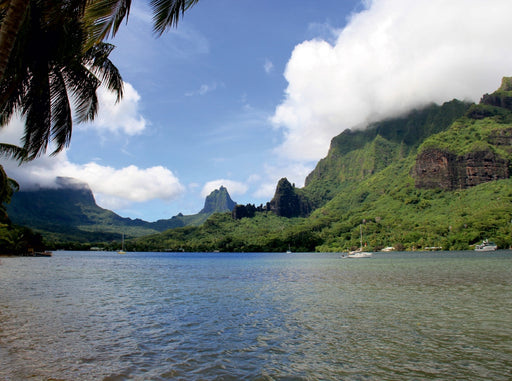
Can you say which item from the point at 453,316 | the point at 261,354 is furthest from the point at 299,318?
the point at 453,316

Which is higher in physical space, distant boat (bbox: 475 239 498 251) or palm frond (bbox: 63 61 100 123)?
palm frond (bbox: 63 61 100 123)

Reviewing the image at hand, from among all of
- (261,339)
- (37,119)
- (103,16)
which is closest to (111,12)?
(103,16)

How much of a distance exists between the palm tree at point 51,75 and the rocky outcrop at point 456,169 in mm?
196030

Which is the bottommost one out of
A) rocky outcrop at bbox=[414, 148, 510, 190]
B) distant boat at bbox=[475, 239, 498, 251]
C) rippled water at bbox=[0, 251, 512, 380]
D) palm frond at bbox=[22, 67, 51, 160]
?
rippled water at bbox=[0, 251, 512, 380]

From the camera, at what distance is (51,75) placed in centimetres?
1141

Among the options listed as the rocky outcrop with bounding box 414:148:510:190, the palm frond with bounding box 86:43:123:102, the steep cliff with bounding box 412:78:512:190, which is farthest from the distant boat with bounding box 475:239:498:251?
the palm frond with bounding box 86:43:123:102

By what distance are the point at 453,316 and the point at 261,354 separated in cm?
1018

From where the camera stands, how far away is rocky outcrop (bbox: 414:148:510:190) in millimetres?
168000

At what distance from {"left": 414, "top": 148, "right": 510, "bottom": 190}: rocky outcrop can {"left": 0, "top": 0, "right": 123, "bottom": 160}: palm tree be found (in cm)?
19603

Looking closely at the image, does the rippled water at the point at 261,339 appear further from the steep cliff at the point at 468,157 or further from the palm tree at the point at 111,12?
the steep cliff at the point at 468,157

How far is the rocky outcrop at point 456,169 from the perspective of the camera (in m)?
168

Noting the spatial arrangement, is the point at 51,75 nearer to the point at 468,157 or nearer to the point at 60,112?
the point at 60,112

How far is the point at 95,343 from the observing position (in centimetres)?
1168

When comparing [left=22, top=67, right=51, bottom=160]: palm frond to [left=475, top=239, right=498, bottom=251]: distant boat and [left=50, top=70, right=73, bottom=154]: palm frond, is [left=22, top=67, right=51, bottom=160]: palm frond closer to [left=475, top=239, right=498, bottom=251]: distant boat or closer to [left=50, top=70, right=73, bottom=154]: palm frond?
[left=50, top=70, right=73, bottom=154]: palm frond
